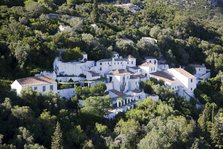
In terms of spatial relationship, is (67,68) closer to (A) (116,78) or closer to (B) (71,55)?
(B) (71,55)

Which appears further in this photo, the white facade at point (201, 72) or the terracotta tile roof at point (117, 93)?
the white facade at point (201, 72)

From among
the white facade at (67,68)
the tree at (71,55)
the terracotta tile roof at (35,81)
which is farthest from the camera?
the tree at (71,55)

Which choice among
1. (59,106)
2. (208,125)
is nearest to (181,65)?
(208,125)

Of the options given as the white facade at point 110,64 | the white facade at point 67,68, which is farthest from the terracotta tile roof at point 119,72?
the white facade at point 67,68

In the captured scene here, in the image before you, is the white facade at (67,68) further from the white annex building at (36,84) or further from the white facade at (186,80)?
the white facade at (186,80)

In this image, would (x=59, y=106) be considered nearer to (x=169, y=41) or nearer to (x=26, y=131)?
(x=26, y=131)

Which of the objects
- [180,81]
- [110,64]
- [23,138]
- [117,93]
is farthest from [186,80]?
[23,138]
